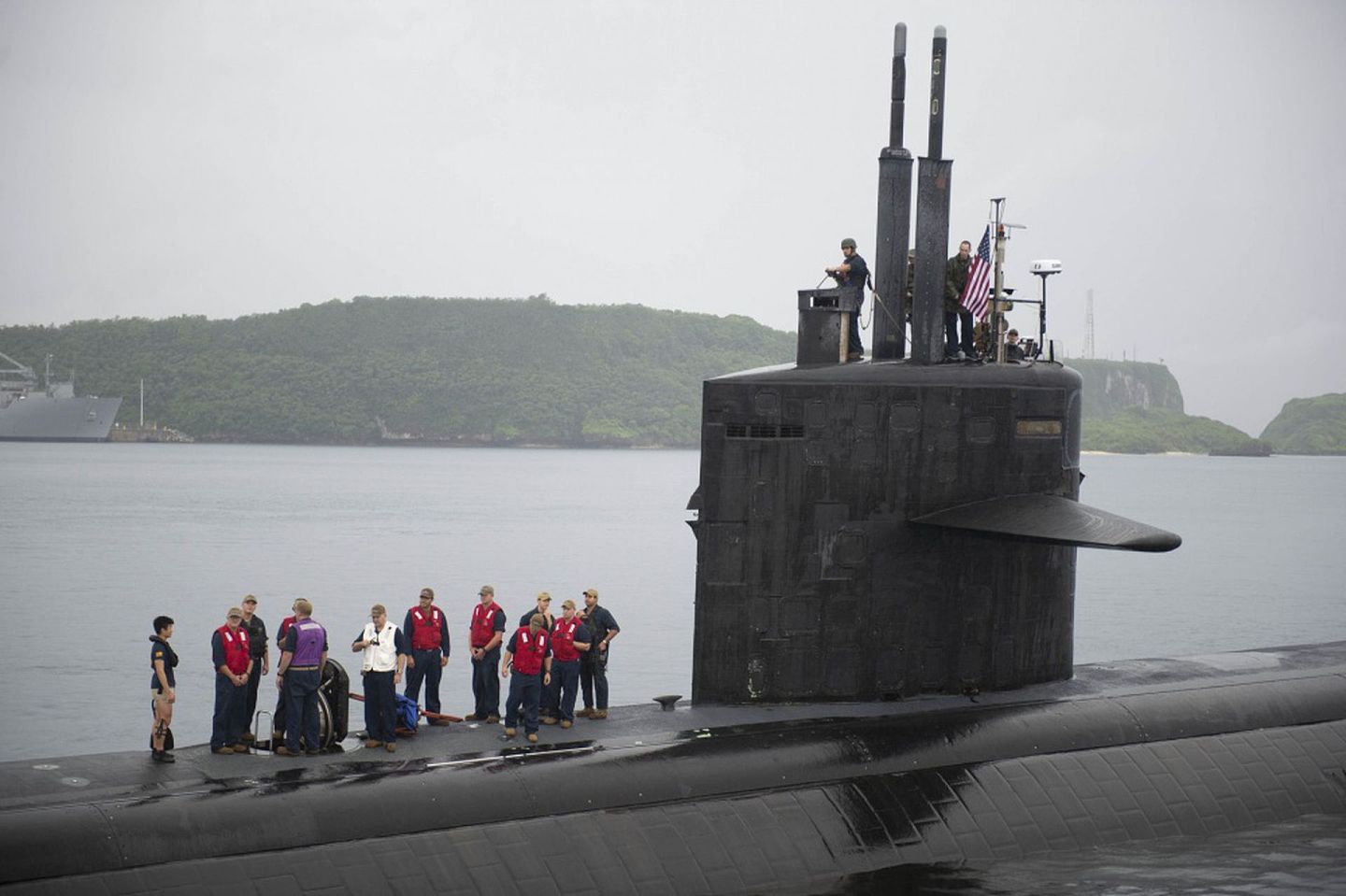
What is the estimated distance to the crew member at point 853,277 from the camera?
13.1 metres

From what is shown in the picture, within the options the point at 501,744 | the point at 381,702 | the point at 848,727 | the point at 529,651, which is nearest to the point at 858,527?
the point at 848,727

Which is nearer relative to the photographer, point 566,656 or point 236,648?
point 236,648

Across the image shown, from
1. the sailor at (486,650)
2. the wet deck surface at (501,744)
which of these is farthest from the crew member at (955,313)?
the sailor at (486,650)

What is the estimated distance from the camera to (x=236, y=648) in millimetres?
11672

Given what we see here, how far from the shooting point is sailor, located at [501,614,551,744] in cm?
1191

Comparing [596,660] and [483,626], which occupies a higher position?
[483,626]

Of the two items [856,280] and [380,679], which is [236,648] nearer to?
[380,679]

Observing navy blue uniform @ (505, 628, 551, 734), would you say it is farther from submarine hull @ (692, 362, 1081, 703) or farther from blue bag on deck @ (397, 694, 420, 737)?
submarine hull @ (692, 362, 1081, 703)

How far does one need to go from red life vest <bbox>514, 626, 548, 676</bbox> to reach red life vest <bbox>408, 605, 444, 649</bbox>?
3.46 feet

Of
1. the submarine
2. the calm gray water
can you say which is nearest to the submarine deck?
the submarine

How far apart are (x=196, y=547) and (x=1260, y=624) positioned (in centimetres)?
3727

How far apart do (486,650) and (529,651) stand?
3.99 ft

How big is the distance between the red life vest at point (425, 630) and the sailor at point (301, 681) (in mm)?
1496

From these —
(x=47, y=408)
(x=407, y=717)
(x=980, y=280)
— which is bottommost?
(x=407, y=717)
